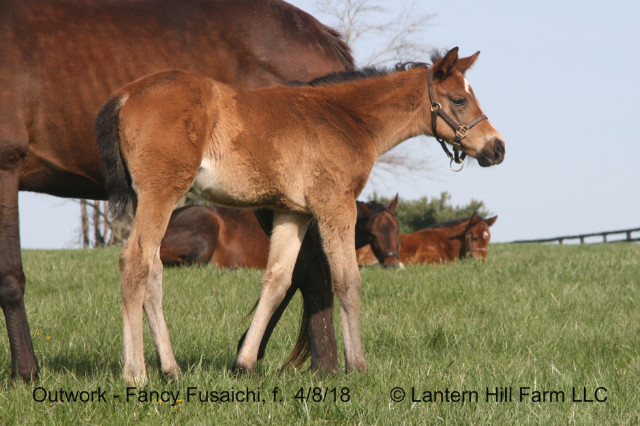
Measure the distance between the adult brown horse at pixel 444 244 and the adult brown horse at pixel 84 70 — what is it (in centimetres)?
795

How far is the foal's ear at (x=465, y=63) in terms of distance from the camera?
461 centimetres

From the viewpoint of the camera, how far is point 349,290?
4047 mm

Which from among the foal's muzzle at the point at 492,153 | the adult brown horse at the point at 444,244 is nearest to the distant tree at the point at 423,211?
the adult brown horse at the point at 444,244

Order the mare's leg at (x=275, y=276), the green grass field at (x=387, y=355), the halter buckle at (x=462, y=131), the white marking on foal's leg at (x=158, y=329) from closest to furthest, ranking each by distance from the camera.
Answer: the green grass field at (x=387, y=355) → the white marking on foal's leg at (x=158, y=329) → the mare's leg at (x=275, y=276) → the halter buckle at (x=462, y=131)

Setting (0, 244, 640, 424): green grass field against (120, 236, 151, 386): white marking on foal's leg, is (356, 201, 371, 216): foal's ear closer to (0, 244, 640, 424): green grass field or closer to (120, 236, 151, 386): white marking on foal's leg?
(0, 244, 640, 424): green grass field

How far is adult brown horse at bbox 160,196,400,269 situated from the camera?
35.7 ft

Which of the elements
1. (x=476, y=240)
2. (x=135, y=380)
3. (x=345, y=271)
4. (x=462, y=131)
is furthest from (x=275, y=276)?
(x=476, y=240)

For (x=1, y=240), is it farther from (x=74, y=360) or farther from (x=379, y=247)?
(x=379, y=247)

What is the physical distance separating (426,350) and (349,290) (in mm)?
1288

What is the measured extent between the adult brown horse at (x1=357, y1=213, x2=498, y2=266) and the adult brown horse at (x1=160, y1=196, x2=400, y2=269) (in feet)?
4.44

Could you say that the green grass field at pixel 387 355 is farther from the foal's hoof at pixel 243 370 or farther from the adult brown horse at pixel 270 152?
the adult brown horse at pixel 270 152

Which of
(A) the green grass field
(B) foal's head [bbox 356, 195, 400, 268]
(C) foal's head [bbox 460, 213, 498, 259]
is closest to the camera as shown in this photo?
(A) the green grass field

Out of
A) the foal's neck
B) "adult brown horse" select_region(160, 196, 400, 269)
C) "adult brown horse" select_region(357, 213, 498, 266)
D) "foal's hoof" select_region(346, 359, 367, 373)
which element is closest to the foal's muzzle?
the foal's neck

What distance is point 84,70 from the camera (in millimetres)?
4383
